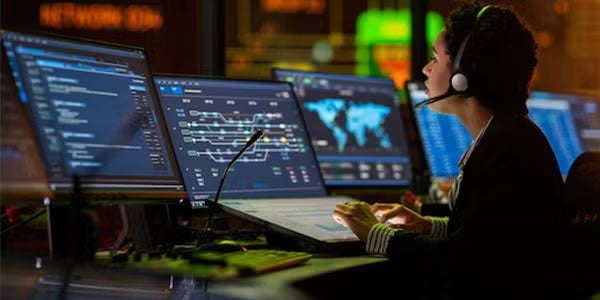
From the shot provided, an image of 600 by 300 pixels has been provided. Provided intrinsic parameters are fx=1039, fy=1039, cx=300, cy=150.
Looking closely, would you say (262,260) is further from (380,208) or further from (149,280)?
(380,208)

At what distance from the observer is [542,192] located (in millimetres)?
2152

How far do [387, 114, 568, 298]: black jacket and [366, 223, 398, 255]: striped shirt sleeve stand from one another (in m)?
0.04

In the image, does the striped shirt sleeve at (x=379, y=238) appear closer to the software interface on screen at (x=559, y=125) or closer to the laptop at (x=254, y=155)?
the laptop at (x=254, y=155)

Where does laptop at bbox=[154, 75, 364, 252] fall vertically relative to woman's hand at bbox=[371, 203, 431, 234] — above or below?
above

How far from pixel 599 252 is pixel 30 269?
1.19m

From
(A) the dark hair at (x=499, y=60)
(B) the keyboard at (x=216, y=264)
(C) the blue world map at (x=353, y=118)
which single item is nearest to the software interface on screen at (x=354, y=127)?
(C) the blue world map at (x=353, y=118)

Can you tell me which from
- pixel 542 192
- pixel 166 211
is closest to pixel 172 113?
pixel 166 211

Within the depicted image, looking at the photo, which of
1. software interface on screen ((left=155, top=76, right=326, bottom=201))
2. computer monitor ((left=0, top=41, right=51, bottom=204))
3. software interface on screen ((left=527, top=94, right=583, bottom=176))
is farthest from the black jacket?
software interface on screen ((left=527, top=94, right=583, bottom=176))

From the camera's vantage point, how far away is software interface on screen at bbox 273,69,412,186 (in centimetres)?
320

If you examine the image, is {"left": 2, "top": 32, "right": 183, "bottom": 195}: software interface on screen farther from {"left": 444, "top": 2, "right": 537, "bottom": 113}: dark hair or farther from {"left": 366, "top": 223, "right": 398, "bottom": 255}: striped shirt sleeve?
{"left": 444, "top": 2, "right": 537, "bottom": 113}: dark hair

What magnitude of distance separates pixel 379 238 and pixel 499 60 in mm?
479

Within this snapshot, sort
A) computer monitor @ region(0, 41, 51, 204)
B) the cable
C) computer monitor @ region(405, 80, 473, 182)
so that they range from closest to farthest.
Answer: computer monitor @ region(0, 41, 51, 204), the cable, computer monitor @ region(405, 80, 473, 182)

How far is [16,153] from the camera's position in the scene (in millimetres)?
1963

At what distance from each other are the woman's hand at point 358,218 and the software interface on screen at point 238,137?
0.37 metres
